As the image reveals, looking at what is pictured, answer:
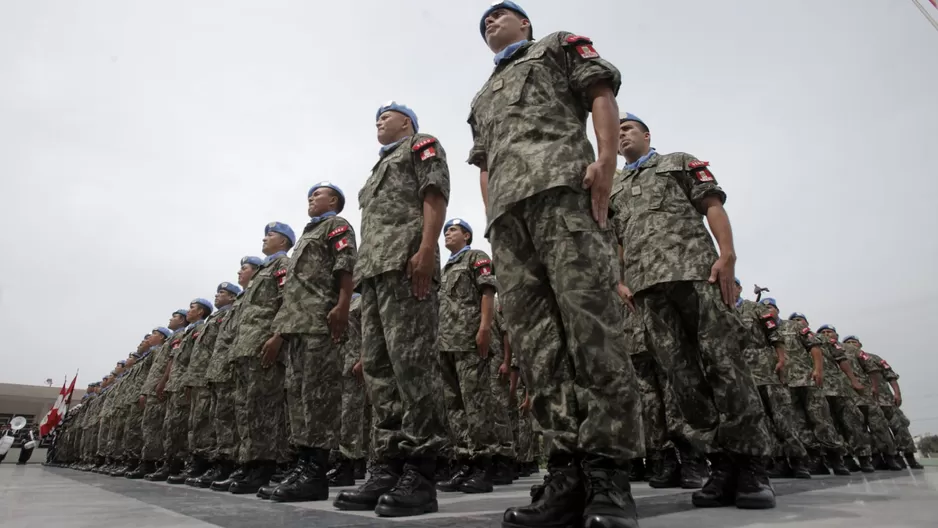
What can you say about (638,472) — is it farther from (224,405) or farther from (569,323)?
(224,405)

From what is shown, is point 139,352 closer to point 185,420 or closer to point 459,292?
point 185,420

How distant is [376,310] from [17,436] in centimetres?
2045

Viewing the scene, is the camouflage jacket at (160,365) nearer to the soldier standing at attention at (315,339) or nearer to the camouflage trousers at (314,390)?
the soldier standing at attention at (315,339)

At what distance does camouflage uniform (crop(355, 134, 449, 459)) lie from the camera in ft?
8.93

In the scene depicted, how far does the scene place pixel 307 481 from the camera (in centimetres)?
315

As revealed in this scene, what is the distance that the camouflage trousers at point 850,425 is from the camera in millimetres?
7047

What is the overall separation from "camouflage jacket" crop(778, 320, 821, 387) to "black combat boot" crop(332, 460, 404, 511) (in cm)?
592

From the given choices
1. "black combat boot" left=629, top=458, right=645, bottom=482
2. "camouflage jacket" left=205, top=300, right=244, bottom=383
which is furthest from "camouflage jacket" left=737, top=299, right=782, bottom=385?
"camouflage jacket" left=205, top=300, right=244, bottom=383

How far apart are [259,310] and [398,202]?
6.65ft

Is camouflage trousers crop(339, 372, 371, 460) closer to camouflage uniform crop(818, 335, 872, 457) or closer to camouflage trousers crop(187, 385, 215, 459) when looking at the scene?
camouflage trousers crop(187, 385, 215, 459)

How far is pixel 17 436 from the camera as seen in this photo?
16.8m

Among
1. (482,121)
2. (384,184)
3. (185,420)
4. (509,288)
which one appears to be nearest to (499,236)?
(509,288)

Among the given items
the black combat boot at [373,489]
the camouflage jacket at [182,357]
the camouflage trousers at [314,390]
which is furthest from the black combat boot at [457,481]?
the camouflage jacket at [182,357]

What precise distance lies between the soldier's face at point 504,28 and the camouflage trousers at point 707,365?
1586 mm
